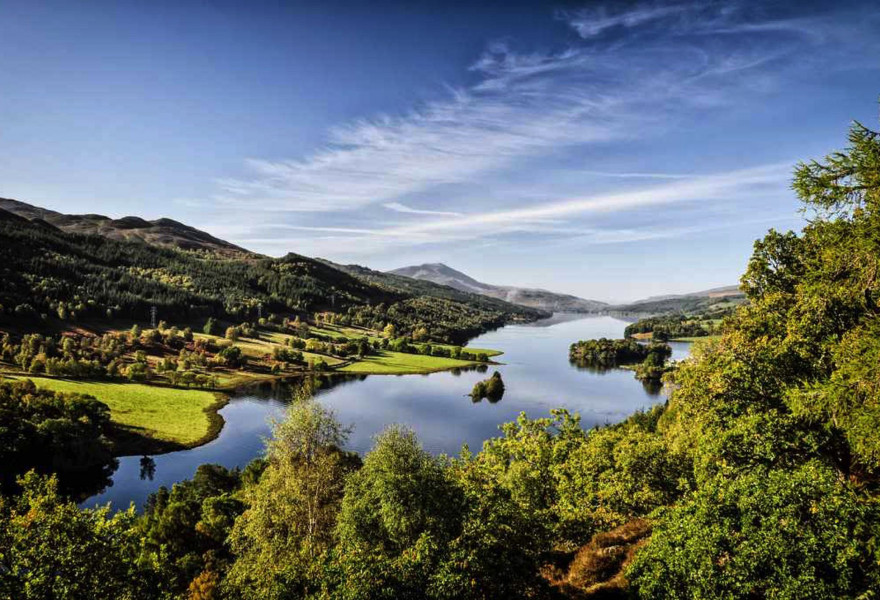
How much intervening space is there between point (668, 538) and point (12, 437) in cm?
8649

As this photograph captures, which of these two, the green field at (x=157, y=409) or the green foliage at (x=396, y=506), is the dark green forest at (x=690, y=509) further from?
the green field at (x=157, y=409)

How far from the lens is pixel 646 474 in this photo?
27.9 metres

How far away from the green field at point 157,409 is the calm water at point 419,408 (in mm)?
4424

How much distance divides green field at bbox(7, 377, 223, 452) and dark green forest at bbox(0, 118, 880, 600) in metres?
68.6

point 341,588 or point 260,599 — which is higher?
point 341,588

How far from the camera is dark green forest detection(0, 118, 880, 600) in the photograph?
545 inches

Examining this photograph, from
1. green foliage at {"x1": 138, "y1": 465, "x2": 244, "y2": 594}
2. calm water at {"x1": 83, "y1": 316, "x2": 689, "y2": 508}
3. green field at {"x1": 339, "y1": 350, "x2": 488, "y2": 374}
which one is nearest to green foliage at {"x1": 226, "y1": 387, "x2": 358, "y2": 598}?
green foliage at {"x1": 138, "y1": 465, "x2": 244, "y2": 594}

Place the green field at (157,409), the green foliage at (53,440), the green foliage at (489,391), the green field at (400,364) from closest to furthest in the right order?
the green foliage at (53,440)
the green field at (157,409)
the green foliage at (489,391)
the green field at (400,364)

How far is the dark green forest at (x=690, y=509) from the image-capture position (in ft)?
45.4

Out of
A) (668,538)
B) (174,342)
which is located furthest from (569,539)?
(174,342)

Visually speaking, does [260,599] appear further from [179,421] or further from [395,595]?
[179,421]

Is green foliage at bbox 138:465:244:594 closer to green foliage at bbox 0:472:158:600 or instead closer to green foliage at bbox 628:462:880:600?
green foliage at bbox 0:472:158:600


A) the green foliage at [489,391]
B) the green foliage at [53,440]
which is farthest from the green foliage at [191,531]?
the green foliage at [489,391]

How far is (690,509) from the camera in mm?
16359
